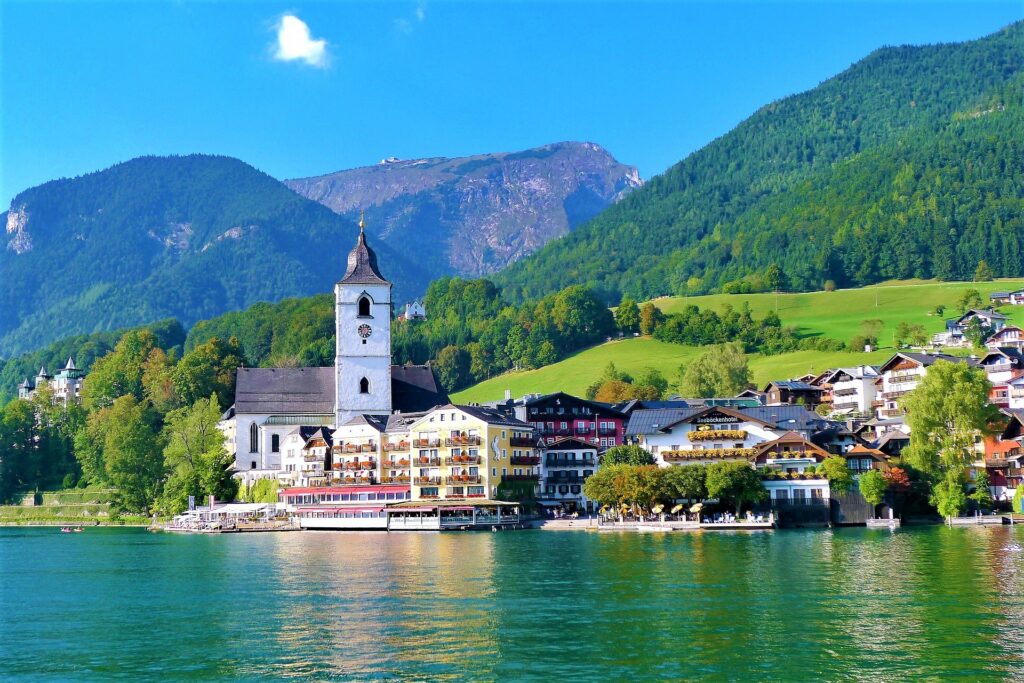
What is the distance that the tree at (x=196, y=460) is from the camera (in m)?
117

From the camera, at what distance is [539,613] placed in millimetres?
43312

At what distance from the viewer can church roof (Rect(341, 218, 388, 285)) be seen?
12006cm

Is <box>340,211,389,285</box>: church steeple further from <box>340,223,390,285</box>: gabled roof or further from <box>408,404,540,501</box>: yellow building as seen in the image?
<box>408,404,540,501</box>: yellow building

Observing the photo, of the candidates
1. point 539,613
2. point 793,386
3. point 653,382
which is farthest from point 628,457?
point 653,382

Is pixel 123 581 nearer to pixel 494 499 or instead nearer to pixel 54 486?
pixel 494 499

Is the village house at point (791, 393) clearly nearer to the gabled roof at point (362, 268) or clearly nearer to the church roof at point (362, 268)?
the gabled roof at point (362, 268)

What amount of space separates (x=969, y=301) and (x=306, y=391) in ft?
337

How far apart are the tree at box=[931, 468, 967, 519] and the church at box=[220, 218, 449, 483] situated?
166 ft

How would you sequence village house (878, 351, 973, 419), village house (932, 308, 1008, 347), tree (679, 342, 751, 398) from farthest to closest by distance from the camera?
village house (932, 308, 1008, 347)
tree (679, 342, 751, 398)
village house (878, 351, 973, 419)

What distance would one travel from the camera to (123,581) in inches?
2295

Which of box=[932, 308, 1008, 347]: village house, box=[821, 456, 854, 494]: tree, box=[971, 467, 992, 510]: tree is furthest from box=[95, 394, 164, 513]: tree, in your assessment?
box=[932, 308, 1008, 347]: village house

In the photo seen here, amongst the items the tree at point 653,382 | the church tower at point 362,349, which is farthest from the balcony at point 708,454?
the tree at point 653,382

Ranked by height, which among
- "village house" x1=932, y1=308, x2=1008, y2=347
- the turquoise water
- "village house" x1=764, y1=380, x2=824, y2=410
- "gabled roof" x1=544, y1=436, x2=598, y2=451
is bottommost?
the turquoise water

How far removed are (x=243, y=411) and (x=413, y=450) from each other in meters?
26.8
